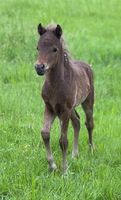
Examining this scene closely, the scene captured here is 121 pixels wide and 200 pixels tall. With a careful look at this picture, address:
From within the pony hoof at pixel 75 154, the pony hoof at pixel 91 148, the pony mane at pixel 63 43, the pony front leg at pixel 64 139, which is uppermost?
the pony mane at pixel 63 43

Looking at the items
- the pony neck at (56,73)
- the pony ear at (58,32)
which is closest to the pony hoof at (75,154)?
the pony neck at (56,73)

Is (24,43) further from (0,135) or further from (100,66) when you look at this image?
(0,135)

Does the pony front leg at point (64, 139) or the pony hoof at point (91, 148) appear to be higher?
the pony front leg at point (64, 139)

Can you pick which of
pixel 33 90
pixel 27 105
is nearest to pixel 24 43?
pixel 33 90

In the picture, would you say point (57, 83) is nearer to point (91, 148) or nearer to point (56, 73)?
point (56, 73)

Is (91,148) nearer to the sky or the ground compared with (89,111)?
nearer to the ground

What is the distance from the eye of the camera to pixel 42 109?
874 centimetres

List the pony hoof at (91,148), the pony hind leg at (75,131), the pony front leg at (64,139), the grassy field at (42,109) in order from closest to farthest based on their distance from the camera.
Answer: the grassy field at (42,109)
the pony front leg at (64,139)
the pony hind leg at (75,131)
the pony hoof at (91,148)

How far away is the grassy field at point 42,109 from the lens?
5.54 metres

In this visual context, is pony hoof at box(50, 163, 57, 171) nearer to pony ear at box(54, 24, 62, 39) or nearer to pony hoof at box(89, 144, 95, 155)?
pony hoof at box(89, 144, 95, 155)

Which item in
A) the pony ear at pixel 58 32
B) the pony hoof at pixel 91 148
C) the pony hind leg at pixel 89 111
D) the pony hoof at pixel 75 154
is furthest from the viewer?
the pony hind leg at pixel 89 111

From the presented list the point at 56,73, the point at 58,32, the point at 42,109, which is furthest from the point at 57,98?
the point at 42,109

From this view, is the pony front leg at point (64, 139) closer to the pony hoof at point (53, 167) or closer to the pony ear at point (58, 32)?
the pony hoof at point (53, 167)

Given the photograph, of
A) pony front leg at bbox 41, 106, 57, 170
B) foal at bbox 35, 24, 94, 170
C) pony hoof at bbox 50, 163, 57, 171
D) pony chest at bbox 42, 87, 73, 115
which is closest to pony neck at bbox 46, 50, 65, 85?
foal at bbox 35, 24, 94, 170
